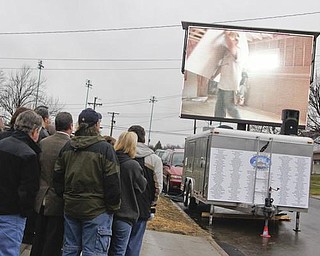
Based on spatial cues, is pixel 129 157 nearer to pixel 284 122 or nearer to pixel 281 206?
pixel 281 206

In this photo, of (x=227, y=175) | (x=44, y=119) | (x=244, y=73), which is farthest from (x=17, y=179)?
(x=244, y=73)

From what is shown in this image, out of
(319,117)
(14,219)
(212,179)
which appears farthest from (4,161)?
(319,117)

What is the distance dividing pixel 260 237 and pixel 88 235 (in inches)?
315

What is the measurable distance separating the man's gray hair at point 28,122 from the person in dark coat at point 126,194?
1.02 m

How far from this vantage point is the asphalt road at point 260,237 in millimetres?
10438

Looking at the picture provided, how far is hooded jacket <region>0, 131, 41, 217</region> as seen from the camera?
4438 millimetres

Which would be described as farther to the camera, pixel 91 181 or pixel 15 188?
pixel 91 181

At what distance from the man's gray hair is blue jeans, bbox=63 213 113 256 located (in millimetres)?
928

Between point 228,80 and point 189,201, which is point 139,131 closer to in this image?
point 189,201

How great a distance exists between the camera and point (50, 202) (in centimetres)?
519

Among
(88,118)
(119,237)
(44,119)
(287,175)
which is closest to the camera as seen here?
(88,118)

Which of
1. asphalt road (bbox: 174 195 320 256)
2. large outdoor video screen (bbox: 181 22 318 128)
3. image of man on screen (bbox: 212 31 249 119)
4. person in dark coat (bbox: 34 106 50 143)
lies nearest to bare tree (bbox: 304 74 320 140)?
large outdoor video screen (bbox: 181 22 318 128)

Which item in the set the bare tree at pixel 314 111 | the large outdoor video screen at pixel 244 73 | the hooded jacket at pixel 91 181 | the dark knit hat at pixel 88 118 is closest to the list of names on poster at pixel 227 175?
the dark knit hat at pixel 88 118

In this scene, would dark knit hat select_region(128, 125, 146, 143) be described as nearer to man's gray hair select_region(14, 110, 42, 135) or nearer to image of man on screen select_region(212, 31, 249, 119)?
man's gray hair select_region(14, 110, 42, 135)
